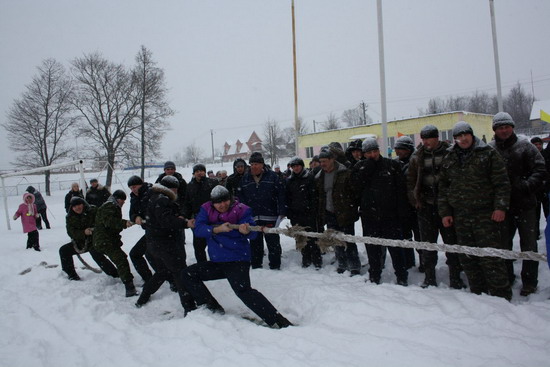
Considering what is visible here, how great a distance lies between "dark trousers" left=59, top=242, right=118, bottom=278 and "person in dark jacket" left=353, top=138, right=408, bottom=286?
4.52m

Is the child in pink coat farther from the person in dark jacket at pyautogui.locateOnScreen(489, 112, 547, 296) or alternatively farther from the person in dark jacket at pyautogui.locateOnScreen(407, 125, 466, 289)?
the person in dark jacket at pyautogui.locateOnScreen(489, 112, 547, 296)

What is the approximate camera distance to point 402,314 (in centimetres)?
363

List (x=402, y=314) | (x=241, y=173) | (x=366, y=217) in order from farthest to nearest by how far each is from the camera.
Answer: (x=241, y=173) < (x=366, y=217) < (x=402, y=314)

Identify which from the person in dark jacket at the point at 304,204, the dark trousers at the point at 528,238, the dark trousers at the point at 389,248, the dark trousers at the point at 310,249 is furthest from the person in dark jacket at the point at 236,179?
the dark trousers at the point at 528,238

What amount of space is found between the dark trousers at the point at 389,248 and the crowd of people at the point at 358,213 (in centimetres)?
2

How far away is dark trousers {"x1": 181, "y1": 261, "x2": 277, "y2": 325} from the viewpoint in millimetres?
3809

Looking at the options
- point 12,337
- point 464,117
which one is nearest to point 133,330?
point 12,337

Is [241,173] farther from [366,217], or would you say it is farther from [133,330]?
[133,330]

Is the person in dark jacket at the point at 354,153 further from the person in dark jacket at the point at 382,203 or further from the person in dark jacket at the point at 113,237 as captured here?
the person in dark jacket at the point at 113,237

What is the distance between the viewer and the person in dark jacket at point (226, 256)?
3840 mm

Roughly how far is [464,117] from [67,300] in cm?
2856

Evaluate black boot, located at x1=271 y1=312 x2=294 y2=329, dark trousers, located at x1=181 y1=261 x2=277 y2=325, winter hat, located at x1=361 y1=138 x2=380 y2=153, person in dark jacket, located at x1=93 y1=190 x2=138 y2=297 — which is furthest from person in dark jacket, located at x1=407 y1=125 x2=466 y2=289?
person in dark jacket, located at x1=93 y1=190 x2=138 y2=297

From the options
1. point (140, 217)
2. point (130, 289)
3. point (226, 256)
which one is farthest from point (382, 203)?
point (130, 289)

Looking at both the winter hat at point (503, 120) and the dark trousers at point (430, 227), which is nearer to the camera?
the winter hat at point (503, 120)
